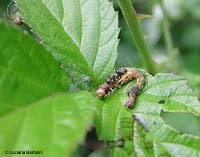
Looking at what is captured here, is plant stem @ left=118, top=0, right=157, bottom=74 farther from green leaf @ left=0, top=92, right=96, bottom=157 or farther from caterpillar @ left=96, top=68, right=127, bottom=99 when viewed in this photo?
green leaf @ left=0, top=92, right=96, bottom=157

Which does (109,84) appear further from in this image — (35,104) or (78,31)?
(35,104)

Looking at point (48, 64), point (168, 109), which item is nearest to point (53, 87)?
point (48, 64)

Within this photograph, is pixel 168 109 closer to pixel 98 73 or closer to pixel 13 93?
pixel 98 73

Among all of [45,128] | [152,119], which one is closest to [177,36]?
[152,119]

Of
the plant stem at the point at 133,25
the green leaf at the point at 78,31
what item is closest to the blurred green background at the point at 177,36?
the plant stem at the point at 133,25

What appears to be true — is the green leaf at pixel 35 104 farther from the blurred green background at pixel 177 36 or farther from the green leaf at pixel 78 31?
the blurred green background at pixel 177 36
